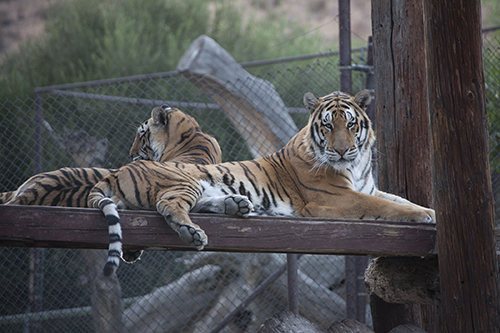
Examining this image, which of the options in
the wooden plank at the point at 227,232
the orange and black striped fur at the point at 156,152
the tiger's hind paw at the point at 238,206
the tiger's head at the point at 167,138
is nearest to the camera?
the wooden plank at the point at 227,232

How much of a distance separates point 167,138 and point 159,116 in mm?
165

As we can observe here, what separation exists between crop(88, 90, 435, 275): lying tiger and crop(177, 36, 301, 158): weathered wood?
1.40 metres

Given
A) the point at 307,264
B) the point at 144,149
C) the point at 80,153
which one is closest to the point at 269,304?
the point at 307,264

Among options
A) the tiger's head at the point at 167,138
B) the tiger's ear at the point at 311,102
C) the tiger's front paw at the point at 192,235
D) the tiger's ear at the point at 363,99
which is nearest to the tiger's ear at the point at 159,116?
the tiger's head at the point at 167,138

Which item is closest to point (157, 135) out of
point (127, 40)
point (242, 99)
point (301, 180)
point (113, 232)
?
point (242, 99)

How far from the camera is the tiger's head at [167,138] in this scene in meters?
3.59

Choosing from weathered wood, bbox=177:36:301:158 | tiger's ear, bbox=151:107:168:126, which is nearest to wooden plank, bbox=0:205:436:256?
tiger's ear, bbox=151:107:168:126

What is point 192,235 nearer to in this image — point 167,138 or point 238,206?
point 238,206

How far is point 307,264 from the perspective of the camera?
15.7 feet

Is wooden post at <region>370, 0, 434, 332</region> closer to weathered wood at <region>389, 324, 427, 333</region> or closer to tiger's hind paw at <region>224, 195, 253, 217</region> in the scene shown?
weathered wood at <region>389, 324, 427, 333</region>

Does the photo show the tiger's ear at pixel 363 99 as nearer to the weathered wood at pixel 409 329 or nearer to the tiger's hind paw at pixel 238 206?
the tiger's hind paw at pixel 238 206

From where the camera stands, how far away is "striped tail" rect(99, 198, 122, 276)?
2.01m

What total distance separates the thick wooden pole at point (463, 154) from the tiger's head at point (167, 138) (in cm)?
168

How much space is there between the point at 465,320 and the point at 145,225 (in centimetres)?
148
